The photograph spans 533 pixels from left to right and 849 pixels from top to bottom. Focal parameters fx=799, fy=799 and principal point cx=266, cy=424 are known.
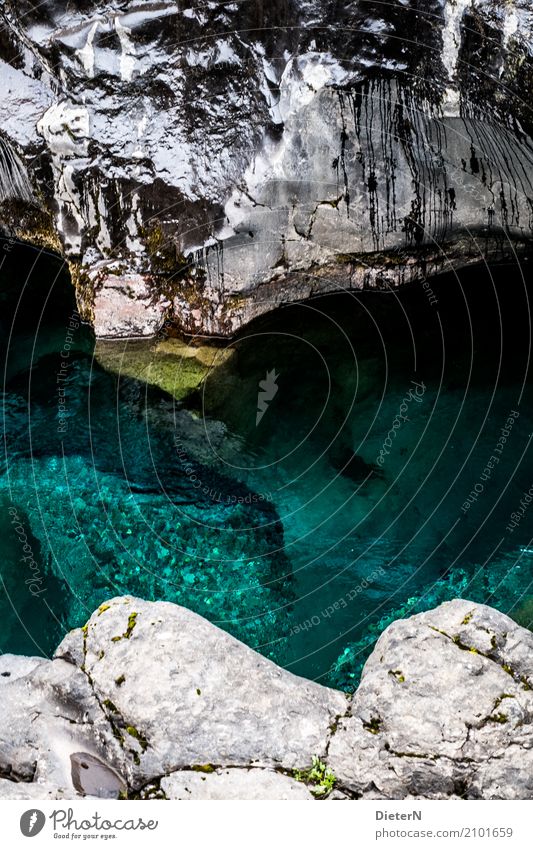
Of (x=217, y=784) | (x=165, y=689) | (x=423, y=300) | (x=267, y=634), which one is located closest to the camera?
(x=217, y=784)

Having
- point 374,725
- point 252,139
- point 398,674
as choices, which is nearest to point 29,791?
point 374,725

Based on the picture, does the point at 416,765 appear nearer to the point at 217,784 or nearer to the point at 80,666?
the point at 217,784

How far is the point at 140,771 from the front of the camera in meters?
3.74

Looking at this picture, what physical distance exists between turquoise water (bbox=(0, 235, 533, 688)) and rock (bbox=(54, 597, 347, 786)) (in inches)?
76.7

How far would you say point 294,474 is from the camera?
744 cm

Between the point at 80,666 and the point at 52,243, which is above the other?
the point at 52,243

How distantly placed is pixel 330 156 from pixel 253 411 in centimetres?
274

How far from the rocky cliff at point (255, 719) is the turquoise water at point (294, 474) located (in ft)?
6.17

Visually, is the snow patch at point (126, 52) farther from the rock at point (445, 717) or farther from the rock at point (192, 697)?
the rock at point (445, 717)

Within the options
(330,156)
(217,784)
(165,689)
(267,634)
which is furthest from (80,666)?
(330,156)

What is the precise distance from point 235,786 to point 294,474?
4.02m

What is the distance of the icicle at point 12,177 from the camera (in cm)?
876

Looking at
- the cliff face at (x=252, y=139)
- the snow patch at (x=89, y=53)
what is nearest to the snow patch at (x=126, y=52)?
the cliff face at (x=252, y=139)

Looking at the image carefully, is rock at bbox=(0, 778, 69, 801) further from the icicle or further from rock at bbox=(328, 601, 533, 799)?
the icicle
